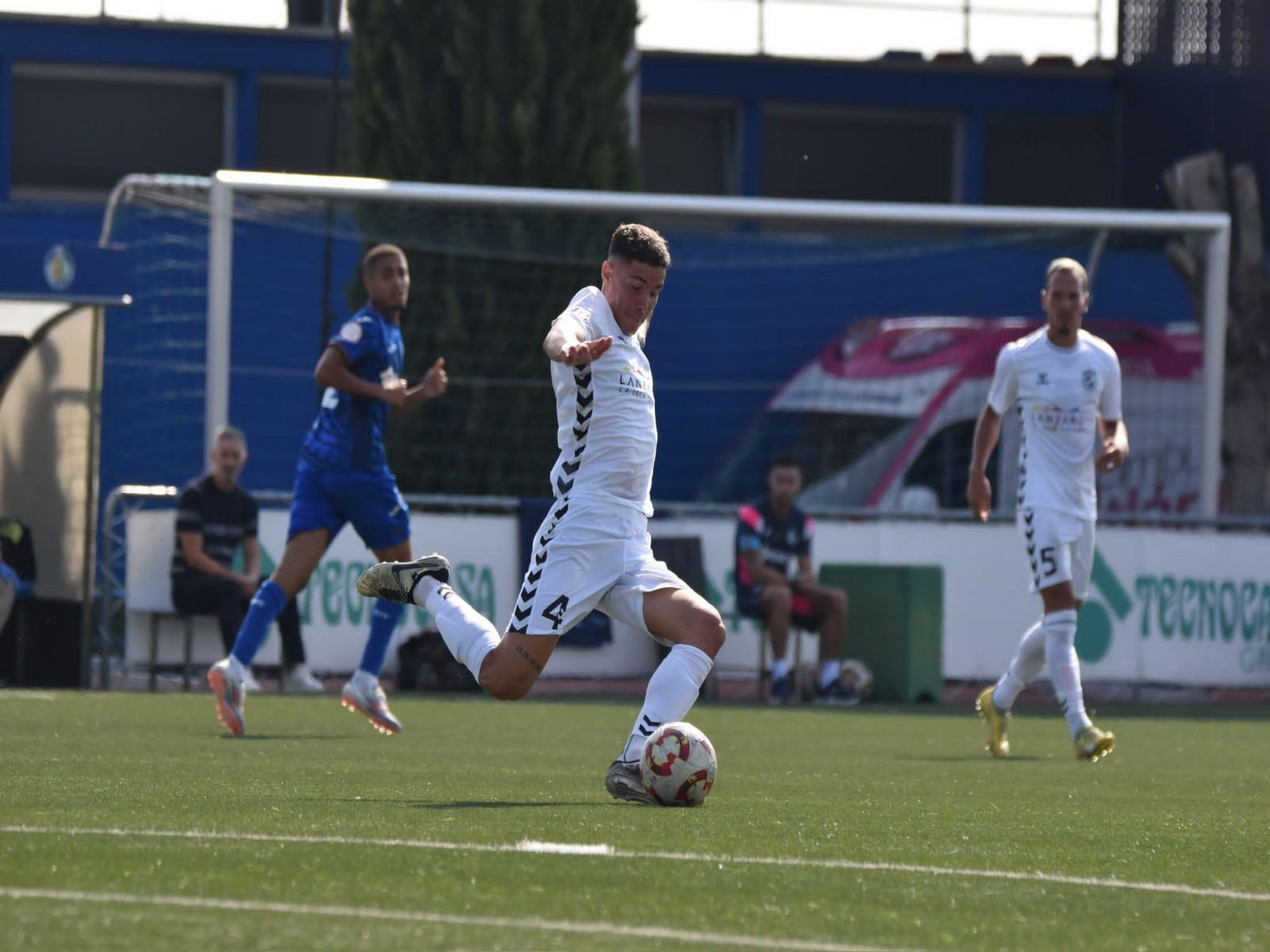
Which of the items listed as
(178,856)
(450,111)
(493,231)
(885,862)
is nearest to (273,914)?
(178,856)

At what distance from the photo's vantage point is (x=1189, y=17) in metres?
31.1

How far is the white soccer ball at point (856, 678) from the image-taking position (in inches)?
703

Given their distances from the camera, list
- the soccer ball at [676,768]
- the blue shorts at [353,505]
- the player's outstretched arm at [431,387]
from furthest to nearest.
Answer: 1. the blue shorts at [353,505]
2. the player's outstretched arm at [431,387]
3. the soccer ball at [676,768]

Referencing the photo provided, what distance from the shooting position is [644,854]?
5980 mm

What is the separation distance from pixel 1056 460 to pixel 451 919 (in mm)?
7230

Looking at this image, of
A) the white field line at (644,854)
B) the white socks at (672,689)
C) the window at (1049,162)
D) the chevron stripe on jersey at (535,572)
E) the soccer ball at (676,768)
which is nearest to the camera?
the white field line at (644,854)

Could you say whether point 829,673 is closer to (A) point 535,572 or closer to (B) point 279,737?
(B) point 279,737

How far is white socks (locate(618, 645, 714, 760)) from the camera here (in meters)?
7.79

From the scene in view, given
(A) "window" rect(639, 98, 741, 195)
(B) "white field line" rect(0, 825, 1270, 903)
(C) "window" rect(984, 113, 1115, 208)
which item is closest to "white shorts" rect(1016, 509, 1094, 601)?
(B) "white field line" rect(0, 825, 1270, 903)

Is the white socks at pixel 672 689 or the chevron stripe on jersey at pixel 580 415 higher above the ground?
the chevron stripe on jersey at pixel 580 415

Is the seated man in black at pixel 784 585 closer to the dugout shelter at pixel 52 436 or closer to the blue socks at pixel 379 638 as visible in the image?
the dugout shelter at pixel 52 436

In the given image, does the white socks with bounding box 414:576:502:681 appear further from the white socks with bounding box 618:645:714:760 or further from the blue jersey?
the blue jersey

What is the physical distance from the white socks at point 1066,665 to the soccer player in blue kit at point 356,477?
3.05 meters

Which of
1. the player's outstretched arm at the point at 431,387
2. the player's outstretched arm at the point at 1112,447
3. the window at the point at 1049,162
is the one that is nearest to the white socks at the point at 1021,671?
the player's outstretched arm at the point at 1112,447
